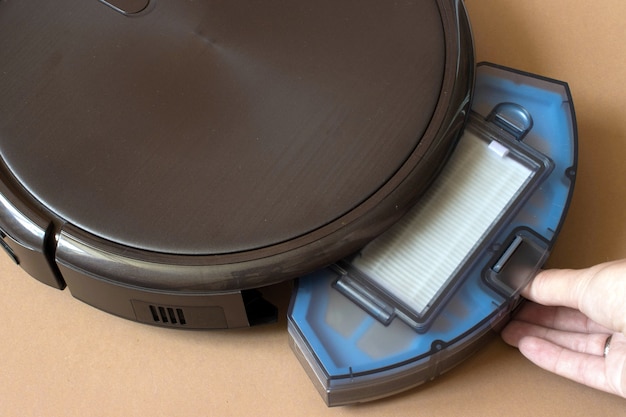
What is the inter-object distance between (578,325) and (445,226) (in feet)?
0.60

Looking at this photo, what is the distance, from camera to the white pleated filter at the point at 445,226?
813 mm

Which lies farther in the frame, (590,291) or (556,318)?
(556,318)

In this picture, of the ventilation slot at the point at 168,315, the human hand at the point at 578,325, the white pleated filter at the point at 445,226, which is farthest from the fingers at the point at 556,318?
the ventilation slot at the point at 168,315

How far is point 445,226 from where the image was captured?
0.84 meters

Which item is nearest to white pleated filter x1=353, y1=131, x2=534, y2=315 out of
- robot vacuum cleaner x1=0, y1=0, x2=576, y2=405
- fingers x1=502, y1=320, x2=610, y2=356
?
robot vacuum cleaner x1=0, y1=0, x2=576, y2=405

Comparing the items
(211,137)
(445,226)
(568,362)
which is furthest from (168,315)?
(568,362)

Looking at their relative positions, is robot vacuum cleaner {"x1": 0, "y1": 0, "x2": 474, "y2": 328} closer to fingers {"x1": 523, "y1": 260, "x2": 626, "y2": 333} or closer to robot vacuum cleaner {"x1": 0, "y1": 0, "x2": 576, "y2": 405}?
robot vacuum cleaner {"x1": 0, "y1": 0, "x2": 576, "y2": 405}

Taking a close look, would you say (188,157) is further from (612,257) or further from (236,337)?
(612,257)

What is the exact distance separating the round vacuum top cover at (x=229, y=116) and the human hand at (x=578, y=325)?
18 cm

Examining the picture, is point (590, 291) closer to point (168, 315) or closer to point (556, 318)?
point (556, 318)

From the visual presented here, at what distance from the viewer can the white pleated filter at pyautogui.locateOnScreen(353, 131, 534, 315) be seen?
81 centimetres

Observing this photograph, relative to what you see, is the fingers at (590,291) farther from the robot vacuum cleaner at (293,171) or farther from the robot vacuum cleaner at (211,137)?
the robot vacuum cleaner at (211,137)

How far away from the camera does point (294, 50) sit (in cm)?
89

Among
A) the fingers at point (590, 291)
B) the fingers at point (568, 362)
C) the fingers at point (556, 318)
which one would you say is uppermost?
the fingers at point (590, 291)
